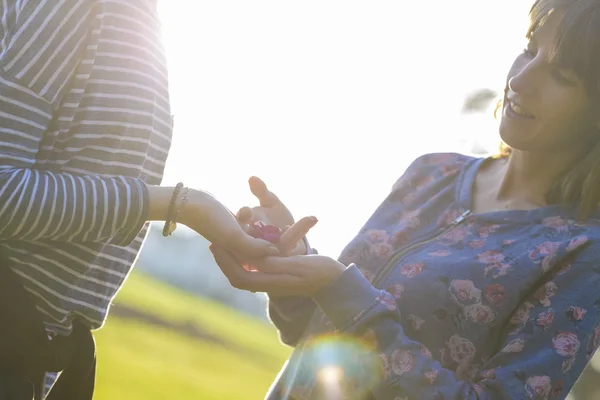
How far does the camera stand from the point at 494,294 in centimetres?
180

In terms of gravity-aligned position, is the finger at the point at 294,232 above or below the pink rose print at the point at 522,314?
above

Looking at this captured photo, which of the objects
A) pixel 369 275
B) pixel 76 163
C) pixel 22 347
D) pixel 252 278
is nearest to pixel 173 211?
pixel 76 163

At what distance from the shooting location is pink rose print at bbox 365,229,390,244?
2085mm

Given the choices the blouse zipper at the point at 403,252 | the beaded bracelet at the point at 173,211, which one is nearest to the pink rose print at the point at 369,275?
the blouse zipper at the point at 403,252

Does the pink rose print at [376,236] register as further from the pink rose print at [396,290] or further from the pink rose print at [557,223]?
the pink rose print at [557,223]

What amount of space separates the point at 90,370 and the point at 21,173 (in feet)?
1.83

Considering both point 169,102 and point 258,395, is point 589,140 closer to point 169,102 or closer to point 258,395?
point 169,102

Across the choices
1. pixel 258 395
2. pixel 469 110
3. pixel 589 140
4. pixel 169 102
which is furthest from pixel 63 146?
pixel 258 395

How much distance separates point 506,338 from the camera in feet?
5.78

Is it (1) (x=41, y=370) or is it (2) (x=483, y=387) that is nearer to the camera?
(1) (x=41, y=370)

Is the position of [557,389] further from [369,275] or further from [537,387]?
[369,275]

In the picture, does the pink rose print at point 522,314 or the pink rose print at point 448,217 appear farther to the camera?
the pink rose print at point 448,217

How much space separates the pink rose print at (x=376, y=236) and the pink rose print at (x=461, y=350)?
40 centimetres

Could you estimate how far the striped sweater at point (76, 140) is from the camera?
1405 mm
